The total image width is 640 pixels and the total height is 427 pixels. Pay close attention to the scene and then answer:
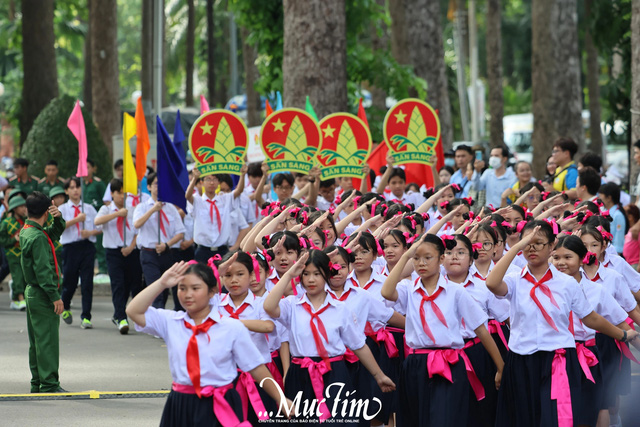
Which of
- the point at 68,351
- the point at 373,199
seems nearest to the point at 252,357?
the point at 373,199

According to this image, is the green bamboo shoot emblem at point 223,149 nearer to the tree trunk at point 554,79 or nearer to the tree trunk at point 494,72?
the tree trunk at point 554,79

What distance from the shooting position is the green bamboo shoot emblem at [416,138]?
12.3 meters

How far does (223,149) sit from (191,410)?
610 centimetres

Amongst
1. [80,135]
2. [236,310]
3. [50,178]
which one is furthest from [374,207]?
[50,178]

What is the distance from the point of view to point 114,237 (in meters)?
12.7

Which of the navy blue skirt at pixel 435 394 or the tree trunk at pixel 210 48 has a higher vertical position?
the tree trunk at pixel 210 48

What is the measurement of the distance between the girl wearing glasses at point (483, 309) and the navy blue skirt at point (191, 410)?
6.15 ft

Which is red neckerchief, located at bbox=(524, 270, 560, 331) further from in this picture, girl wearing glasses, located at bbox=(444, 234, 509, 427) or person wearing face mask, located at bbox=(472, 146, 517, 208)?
person wearing face mask, located at bbox=(472, 146, 517, 208)

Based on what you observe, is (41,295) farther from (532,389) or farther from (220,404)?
(532,389)

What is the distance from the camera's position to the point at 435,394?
6805 mm

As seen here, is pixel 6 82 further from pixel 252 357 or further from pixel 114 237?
pixel 252 357

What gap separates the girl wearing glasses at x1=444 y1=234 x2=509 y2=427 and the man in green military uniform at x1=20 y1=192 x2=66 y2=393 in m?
3.52

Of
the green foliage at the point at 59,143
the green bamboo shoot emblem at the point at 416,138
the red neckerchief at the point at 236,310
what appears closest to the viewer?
the red neckerchief at the point at 236,310

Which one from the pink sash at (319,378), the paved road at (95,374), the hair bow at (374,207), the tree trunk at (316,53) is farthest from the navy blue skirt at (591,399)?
the tree trunk at (316,53)
